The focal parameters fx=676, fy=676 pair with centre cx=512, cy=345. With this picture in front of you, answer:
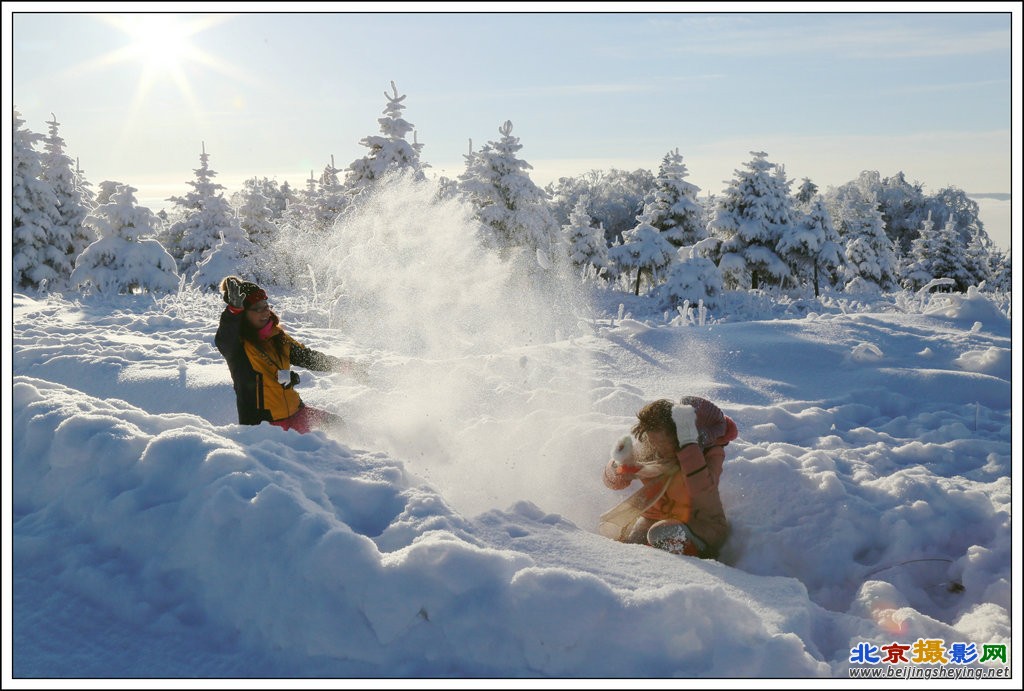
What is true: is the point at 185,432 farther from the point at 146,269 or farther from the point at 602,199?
the point at 602,199

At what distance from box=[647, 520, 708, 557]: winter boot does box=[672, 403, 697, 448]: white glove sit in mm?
515

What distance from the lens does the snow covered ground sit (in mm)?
2639

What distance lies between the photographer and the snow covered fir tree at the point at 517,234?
25328 millimetres

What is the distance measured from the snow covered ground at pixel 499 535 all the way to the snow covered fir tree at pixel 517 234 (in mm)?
11863

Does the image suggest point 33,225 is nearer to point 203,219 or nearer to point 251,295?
point 203,219

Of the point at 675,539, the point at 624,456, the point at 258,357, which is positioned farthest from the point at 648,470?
the point at 258,357

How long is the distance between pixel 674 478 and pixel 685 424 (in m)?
0.44

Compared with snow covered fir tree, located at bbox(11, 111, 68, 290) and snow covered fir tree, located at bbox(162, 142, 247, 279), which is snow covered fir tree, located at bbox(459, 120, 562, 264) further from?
snow covered fir tree, located at bbox(11, 111, 68, 290)

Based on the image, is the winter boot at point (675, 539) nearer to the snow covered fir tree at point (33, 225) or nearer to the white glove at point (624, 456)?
the white glove at point (624, 456)

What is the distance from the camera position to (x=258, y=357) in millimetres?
5254

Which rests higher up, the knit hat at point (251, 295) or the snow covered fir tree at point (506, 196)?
the snow covered fir tree at point (506, 196)

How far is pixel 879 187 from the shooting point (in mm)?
57750

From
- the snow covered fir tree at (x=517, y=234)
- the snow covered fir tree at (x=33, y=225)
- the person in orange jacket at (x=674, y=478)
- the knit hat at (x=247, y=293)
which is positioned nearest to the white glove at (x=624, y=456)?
the person in orange jacket at (x=674, y=478)

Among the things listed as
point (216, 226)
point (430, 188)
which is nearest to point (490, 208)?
point (430, 188)
